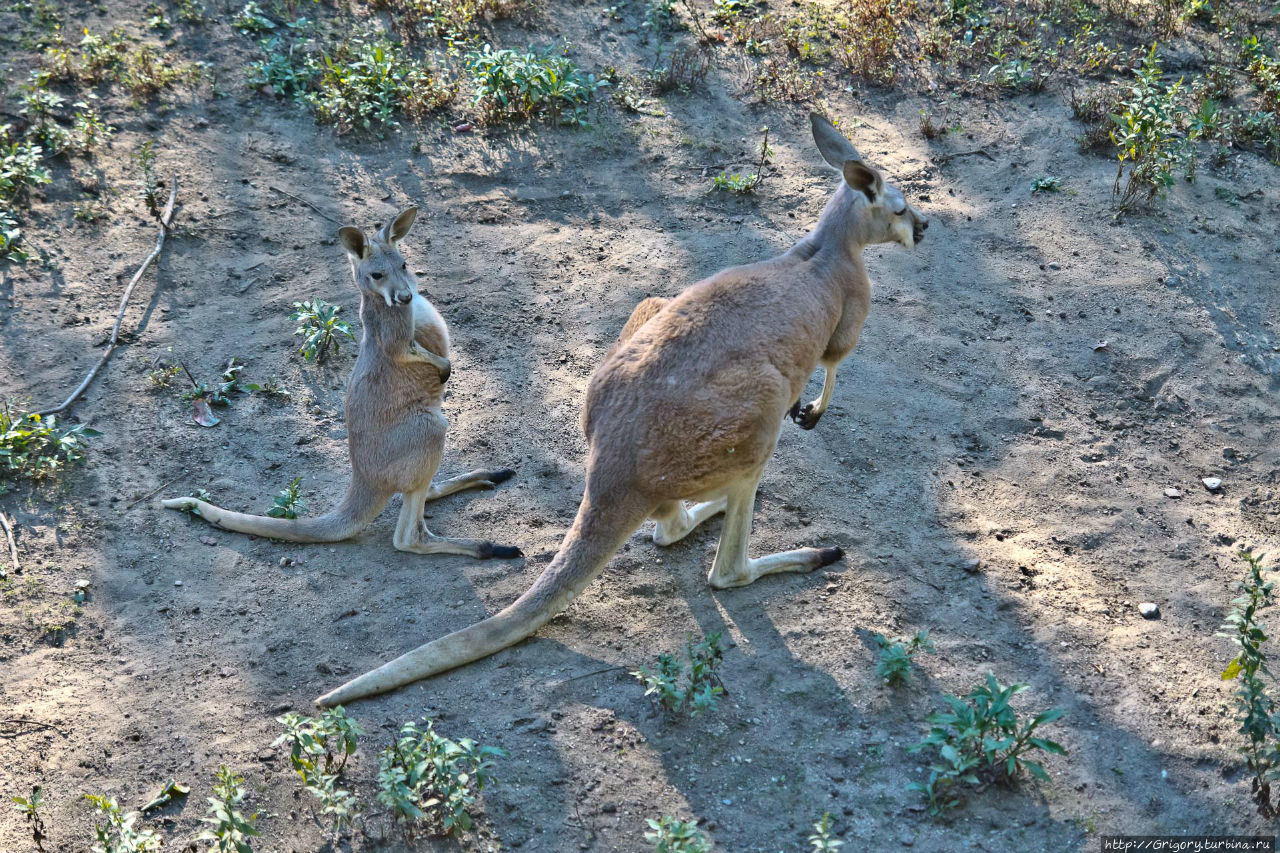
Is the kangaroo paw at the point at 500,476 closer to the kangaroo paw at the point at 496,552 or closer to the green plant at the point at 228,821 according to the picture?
the kangaroo paw at the point at 496,552

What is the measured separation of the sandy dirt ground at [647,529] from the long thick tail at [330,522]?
12 cm

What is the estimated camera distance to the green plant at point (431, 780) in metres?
3.83

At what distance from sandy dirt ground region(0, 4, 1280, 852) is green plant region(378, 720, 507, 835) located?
110mm

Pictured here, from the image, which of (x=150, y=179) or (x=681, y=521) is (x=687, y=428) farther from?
(x=150, y=179)

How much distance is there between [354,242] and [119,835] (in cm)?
290

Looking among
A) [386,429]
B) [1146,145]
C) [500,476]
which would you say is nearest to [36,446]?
[386,429]

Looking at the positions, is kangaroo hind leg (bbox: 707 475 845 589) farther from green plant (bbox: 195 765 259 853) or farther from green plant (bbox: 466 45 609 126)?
green plant (bbox: 466 45 609 126)

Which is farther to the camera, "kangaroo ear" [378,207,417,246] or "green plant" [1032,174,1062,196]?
"green plant" [1032,174,1062,196]

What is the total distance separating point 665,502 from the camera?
4.73 m

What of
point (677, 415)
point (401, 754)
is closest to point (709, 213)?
point (677, 415)

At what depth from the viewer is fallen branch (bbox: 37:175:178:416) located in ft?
20.5

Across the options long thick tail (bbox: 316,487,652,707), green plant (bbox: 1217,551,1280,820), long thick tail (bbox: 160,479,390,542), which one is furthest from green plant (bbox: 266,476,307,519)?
green plant (bbox: 1217,551,1280,820)

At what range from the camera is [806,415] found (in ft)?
18.8

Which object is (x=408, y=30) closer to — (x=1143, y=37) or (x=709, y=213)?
(x=709, y=213)
